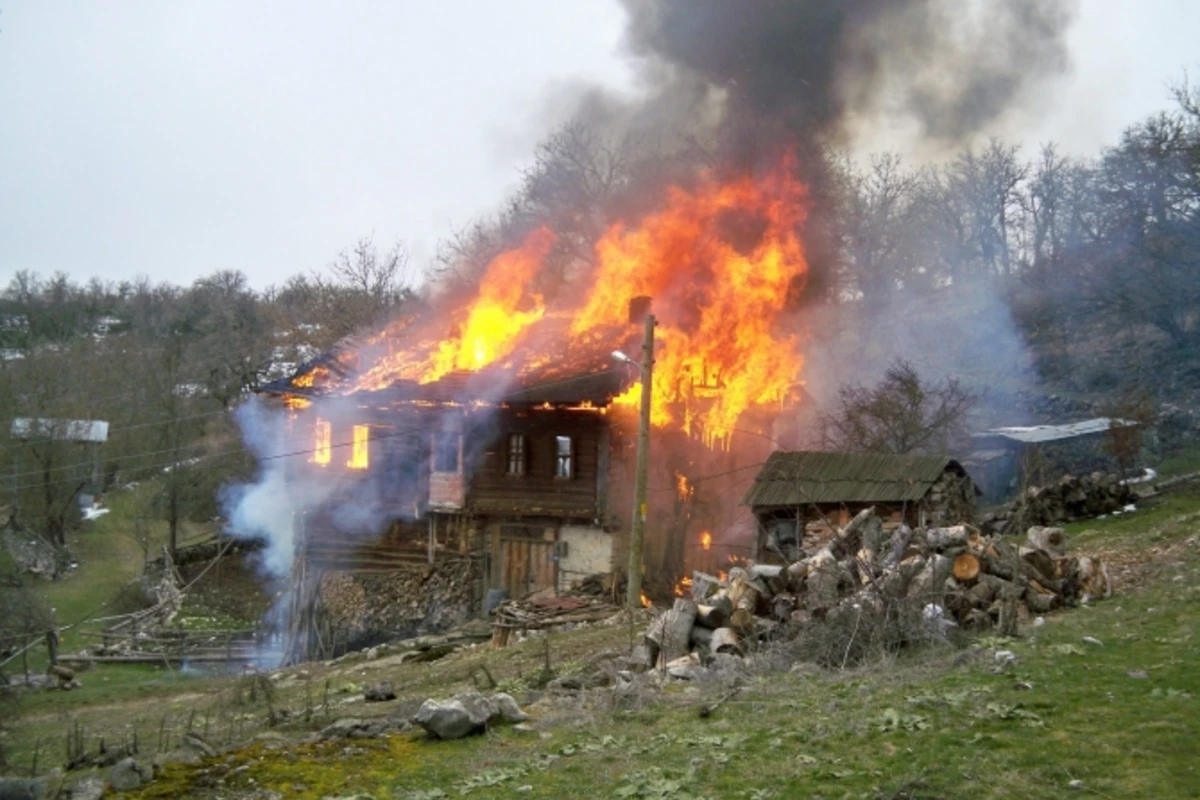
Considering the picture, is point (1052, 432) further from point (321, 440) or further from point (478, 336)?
point (321, 440)

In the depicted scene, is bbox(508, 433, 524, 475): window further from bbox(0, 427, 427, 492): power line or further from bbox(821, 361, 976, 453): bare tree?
bbox(821, 361, 976, 453): bare tree

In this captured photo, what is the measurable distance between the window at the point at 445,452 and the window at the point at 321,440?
385 centimetres

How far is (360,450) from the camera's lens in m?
31.3

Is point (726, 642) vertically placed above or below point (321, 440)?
below

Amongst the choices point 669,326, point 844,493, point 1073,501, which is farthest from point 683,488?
point 1073,501

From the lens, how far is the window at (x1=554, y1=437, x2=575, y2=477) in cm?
2927

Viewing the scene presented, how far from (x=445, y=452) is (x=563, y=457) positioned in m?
3.58

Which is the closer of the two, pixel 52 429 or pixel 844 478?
pixel 844 478

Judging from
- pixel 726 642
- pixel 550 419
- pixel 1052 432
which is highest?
pixel 550 419

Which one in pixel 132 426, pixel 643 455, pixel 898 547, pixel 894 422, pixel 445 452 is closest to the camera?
pixel 898 547

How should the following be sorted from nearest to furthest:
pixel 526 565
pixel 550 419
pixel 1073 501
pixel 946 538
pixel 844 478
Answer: pixel 946 538
pixel 844 478
pixel 1073 501
pixel 550 419
pixel 526 565

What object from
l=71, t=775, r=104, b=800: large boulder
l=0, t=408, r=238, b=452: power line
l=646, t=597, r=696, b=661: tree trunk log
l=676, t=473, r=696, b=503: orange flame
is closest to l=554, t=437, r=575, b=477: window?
l=676, t=473, r=696, b=503: orange flame

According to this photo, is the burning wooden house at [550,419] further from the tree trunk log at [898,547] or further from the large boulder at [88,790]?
the large boulder at [88,790]

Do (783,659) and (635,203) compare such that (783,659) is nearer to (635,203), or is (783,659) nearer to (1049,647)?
(1049,647)
